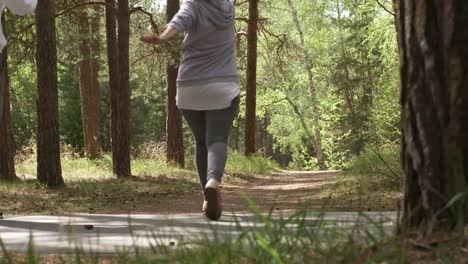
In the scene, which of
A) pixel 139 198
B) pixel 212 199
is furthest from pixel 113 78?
pixel 212 199

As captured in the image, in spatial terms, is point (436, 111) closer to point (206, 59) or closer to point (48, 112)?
point (206, 59)

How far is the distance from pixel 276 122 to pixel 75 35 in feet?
138

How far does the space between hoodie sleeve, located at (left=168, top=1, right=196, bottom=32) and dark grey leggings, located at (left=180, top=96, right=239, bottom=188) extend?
2.20 feet

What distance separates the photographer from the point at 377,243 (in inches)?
84.2

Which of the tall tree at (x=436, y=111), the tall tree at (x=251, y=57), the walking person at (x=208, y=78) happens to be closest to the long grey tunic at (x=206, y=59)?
the walking person at (x=208, y=78)

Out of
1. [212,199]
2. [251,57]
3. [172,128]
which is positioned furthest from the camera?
[251,57]

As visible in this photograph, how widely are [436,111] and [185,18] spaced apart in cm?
266

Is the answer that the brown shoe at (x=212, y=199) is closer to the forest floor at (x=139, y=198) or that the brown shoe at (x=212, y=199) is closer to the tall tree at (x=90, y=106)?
the forest floor at (x=139, y=198)

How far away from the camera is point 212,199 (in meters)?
4.37

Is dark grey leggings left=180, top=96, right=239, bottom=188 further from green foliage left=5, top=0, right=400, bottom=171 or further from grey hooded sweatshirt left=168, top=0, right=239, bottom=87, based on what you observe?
green foliage left=5, top=0, right=400, bottom=171

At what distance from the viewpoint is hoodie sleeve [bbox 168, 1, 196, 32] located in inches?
179

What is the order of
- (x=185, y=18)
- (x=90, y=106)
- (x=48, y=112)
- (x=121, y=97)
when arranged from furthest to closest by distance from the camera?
(x=90, y=106) → (x=121, y=97) → (x=48, y=112) → (x=185, y=18)

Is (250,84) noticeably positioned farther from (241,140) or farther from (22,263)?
(241,140)

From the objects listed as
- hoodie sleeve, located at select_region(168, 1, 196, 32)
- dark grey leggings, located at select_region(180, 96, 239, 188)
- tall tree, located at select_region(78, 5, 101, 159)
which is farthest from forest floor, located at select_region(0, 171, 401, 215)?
tall tree, located at select_region(78, 5, 101, 159)
